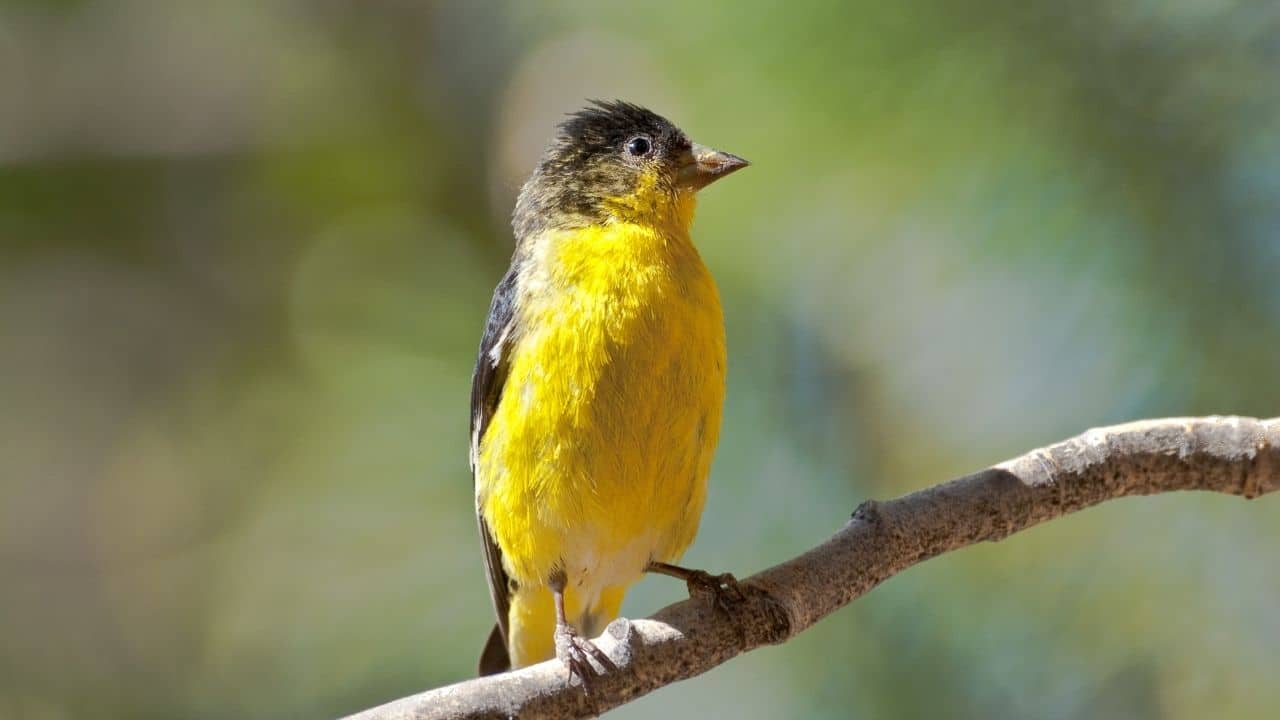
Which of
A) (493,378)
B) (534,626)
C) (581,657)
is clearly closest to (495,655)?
(534,626)

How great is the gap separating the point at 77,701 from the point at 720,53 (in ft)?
9.49

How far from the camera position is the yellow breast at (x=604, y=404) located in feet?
9.17

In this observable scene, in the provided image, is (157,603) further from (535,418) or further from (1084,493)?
→ (1084,493)

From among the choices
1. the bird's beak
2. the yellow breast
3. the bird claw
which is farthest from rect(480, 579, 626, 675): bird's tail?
the bird's beak

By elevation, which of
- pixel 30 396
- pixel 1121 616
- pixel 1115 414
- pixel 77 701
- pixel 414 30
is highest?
pixel 414 30

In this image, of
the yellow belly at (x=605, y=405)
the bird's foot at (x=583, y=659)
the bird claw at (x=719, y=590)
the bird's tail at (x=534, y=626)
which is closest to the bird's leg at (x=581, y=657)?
the bird's foot at (x=583, y=659)

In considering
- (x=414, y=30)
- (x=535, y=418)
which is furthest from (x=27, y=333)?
(x=535, y=418)

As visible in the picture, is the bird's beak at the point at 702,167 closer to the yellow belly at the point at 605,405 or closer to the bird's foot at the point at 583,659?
the yellow belly at the point at 605,405

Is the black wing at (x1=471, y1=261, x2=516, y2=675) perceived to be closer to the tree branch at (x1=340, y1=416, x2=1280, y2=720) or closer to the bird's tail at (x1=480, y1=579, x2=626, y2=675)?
the bird's tail at (x1=480, y1=579, x2=626, y2=675)

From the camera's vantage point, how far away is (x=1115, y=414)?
3293 mm

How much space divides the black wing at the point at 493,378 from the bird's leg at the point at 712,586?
0.42m

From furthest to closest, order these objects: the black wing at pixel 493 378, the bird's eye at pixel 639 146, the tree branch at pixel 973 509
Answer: the bird's eye at pixel 639 146, the black wing at pixel 493 378, the tree branch at pixel 973 509

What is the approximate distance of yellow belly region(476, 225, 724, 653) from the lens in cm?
279

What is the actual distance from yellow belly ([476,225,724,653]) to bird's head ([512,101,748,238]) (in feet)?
0.55
